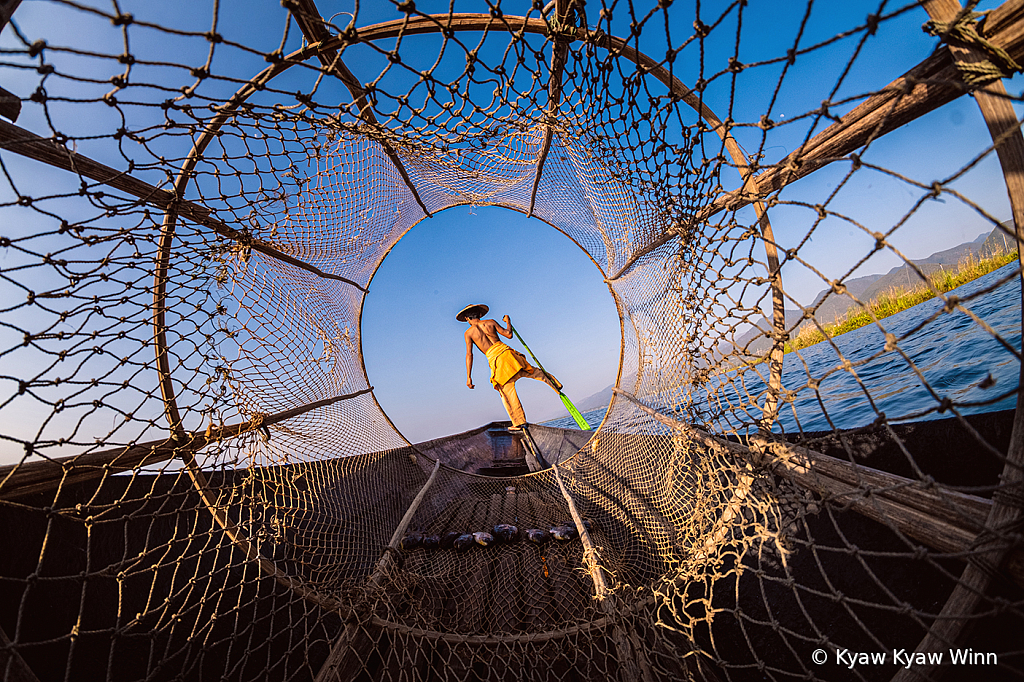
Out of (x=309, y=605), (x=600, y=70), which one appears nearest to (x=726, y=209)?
(x=600, y=70)

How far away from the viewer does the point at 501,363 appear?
6.51m

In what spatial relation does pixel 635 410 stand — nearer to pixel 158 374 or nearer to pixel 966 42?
pixel 966 42

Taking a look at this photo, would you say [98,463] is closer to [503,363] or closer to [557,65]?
[557,65]

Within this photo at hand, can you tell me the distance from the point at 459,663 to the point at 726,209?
2883 mm

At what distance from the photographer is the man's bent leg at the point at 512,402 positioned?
6438mm

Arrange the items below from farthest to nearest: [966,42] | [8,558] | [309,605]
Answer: [309,605] → [8,558] → [966,42]

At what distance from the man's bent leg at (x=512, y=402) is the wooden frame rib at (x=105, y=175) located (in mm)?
4490

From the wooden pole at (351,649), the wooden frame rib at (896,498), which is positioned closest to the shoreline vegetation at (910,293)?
the wooden frame rib at (896,498)

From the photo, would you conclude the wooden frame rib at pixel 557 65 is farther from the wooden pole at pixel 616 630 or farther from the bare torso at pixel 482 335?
the bare torso at pixel 482 335

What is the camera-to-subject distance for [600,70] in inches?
78.7

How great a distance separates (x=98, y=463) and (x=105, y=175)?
4.04 ft

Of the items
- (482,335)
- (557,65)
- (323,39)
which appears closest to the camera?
(323,39)

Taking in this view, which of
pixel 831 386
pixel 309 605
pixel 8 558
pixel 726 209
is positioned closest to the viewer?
pixel 8 558

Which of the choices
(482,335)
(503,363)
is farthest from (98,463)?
(482,335)
